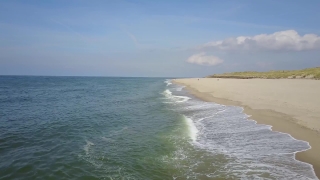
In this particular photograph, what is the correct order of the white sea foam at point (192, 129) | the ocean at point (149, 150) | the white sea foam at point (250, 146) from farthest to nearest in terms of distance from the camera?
the white sea foam at point (192, 129)
the ocean at point (149, 150)
the white sea foam at point (250, 146)

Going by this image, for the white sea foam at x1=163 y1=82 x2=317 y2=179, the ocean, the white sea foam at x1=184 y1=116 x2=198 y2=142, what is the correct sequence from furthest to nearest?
the white sea foam at x1=184 y1=116 x2=198 y2=142
the ocean
the white sea foam at x1=163 y1=82 x2=317 y2=179

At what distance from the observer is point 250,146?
11633 mm

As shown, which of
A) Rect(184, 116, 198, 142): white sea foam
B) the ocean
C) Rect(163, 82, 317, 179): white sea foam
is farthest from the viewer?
Rect(184, 116, 198, 142): white sea foam

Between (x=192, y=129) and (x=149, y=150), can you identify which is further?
(x=192, y=129)

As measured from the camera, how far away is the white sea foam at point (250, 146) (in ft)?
28.1

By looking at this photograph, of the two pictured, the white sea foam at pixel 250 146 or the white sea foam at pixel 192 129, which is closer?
the white sea foam at pixel 250 146

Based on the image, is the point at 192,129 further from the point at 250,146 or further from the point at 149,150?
the point at 149,150

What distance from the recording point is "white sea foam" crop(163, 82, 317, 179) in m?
8.56

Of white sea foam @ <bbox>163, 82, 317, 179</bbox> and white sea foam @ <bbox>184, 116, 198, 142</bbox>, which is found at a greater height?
white sea foam @ <bbox>163, 82, 317, 179</bbox>

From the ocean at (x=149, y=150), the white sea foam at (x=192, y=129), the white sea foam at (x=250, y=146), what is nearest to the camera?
the white sea foam at (x=250, y=146)

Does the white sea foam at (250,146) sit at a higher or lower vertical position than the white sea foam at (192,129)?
higher

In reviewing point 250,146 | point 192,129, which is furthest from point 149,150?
point 250,146

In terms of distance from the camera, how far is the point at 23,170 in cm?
913

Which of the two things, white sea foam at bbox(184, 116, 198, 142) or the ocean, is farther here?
white sea foam at bbox(184, 116, 198, 142)
